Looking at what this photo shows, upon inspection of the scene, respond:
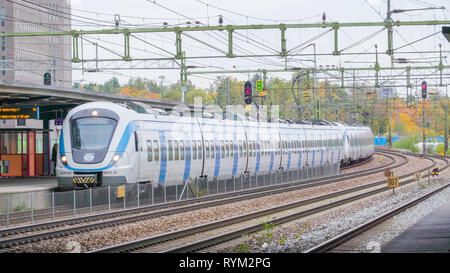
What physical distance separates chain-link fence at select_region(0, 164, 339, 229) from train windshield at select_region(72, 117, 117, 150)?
175cm

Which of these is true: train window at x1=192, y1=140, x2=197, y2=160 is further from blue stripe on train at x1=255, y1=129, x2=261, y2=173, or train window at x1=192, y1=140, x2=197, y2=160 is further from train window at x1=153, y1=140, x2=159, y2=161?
blue stripe on train at x1=255, y1=129, x2=261, y2=173

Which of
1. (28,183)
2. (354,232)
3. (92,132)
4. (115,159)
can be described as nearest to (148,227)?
(115,159)

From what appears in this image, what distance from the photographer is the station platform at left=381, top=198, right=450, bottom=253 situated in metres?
13.4

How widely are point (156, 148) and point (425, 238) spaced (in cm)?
1313

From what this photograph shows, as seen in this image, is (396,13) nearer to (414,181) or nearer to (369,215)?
(369,215)

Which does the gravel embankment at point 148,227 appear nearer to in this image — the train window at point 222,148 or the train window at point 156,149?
the train window at point 156,149

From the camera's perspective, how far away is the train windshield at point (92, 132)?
922 inches

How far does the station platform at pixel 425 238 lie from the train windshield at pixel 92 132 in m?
11.1

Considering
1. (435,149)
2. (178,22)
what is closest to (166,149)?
(178,22)

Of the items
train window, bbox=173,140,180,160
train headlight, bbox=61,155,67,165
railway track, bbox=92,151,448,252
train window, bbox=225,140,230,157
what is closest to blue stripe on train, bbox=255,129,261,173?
train window, bbox=225,140,230,157

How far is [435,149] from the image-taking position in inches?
3693

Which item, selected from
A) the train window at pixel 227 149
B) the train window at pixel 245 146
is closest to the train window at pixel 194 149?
the train window at pixel 227 149

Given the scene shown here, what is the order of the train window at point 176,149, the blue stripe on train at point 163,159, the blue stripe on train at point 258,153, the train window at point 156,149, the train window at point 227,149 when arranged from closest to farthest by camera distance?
the train window at point 156,149, the blue stripe on train at point 163,159, the train window at point 176,149, the train window at point 227,149, the blue stripe on train at point 258,153
